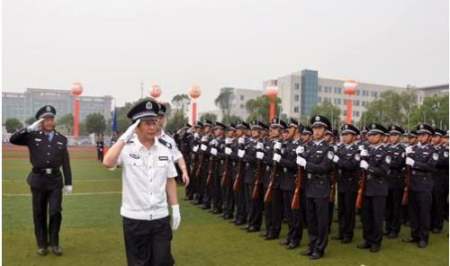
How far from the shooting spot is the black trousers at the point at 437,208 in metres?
8.24

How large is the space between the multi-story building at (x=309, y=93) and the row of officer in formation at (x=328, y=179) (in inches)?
2484

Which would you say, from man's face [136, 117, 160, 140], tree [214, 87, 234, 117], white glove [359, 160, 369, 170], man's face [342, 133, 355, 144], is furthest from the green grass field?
tree [214, 87, 234, 117]

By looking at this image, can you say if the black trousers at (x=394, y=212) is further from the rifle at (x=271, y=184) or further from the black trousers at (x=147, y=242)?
the black trousers at (x=147, y=242)

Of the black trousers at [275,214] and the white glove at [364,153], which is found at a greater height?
the white glove at [364,153]

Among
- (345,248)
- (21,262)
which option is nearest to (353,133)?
(345,248)

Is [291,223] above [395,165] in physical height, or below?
below

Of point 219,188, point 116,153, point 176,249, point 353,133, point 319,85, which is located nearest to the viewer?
point 116,153

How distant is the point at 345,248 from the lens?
682cm

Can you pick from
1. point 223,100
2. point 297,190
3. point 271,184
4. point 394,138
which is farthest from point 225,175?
point 223,100

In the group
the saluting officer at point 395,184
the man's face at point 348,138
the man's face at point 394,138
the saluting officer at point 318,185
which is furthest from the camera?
the man's face at point 394,138

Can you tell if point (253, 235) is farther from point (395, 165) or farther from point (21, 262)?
point (21, 262)

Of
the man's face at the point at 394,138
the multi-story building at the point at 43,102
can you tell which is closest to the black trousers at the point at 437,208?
the man's face at the point at 394,138

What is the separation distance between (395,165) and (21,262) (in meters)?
5.53

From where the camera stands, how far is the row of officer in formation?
6.26m
